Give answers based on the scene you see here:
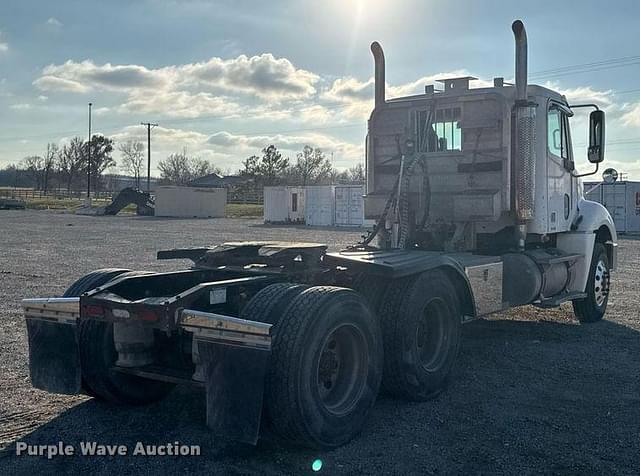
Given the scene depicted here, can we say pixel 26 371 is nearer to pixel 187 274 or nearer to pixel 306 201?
pixel 187 274

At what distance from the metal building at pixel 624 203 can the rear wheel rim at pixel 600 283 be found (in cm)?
2275

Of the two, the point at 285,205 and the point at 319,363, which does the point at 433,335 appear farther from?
the point at 285,205

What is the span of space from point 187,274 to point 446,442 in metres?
2.59

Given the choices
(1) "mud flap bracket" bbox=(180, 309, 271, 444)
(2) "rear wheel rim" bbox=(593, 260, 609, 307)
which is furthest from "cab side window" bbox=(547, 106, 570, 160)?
(1) "mud flap bracket" bbox=(180, 309, 271, 444)

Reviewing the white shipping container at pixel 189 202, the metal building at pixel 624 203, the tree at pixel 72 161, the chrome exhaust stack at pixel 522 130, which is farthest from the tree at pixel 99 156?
the chrome exhaust stack at pixel 522 130

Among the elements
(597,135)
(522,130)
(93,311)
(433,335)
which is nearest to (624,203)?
(597,135)

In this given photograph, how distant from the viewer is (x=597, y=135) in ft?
29.8

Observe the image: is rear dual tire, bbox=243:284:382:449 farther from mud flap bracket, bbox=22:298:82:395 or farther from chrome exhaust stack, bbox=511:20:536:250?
chrome exhaust stack, bbox=511:20:536:250

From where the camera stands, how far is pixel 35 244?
74.5ft

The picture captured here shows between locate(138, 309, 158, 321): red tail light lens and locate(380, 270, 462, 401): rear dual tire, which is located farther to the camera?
locate(380, 270, 462, 401): rear dual tire

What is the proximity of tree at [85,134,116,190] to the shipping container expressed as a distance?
189 ft

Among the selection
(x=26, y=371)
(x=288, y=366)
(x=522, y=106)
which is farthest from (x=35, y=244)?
(x=288, y=366)

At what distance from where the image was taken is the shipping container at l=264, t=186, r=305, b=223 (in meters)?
42.1

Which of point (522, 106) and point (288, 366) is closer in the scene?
point (288, 366)
